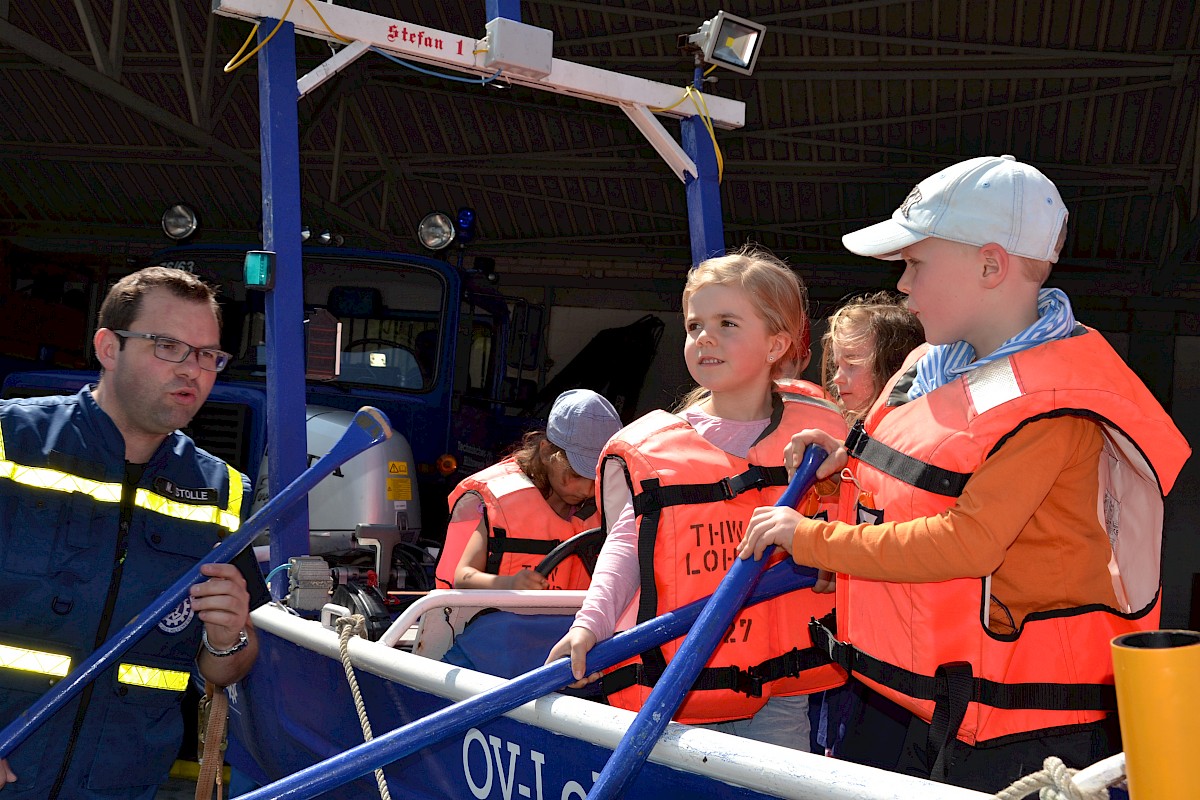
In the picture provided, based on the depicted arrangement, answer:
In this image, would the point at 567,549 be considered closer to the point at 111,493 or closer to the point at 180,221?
the point at 111,493

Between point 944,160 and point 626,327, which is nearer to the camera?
point 944,160

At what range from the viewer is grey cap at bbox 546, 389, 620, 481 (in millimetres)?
3695

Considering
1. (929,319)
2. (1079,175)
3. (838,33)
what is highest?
(838,33)

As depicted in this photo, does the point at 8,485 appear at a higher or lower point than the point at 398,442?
lower

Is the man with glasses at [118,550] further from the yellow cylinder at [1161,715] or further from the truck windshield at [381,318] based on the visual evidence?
the truck windshield at [381,318]

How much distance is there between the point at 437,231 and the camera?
22.2 feet

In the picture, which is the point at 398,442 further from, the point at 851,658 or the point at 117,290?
the point at 851,658

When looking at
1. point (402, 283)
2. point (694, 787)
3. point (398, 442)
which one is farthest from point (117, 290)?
point (402, 283)

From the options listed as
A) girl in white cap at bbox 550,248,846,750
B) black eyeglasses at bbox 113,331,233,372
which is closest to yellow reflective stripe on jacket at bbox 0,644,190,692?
black eyeglasses at bbox 113,331,233,372

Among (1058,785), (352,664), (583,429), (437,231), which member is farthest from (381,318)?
(1058,785)

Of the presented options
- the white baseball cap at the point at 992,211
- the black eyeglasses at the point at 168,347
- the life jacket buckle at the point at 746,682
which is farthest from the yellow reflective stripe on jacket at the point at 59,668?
the white baseball cap at the point at 992,211

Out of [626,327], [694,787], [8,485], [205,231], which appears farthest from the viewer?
[205,231]

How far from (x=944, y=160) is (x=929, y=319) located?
9769 millimetres

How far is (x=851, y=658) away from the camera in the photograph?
200 centimetres
